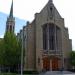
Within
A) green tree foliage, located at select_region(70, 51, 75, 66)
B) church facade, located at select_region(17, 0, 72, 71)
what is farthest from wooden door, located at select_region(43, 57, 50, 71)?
green tree foliage, located at select_region(70, 51, 75, 66)

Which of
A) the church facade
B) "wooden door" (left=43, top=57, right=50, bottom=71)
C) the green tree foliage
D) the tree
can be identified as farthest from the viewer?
"wooden door" (left=43, top=57, right=50, bottom=71)

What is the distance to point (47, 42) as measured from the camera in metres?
74.9

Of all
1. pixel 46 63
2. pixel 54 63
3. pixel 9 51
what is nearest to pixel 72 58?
pixel 54 63

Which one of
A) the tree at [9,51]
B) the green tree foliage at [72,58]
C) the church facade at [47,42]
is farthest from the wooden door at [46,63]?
the tree at [9,51]

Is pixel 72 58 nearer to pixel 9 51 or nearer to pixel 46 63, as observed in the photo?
pixel 46 63

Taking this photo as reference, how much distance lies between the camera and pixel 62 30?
77.0 m

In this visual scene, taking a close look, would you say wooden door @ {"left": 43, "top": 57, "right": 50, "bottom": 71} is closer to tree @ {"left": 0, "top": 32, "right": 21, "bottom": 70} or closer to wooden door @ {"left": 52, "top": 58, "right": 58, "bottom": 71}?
wooden door @ {"left": 52, "top": 58, "right": 58, "bottom": 71}

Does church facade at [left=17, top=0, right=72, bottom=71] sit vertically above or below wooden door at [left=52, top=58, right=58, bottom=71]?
above

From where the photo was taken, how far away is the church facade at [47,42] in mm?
73000

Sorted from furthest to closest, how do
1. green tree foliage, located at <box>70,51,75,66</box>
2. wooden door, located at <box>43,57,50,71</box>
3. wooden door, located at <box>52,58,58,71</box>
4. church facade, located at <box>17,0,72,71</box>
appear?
wooden door, located at <box>52,58,58,71</box>
wooden door, located at <box>43,57,50,71</box>
green tree foliage, located at <box>70,51,75,66</box>
church facade, located at <box>17,0,72,71</box>

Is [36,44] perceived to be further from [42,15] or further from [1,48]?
[1,48]

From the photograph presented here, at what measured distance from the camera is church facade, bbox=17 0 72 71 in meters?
73.0

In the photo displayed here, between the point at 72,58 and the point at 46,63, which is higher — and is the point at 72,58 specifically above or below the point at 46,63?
above

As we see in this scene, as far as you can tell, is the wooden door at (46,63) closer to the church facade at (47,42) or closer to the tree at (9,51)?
the church facade at (47,42)
